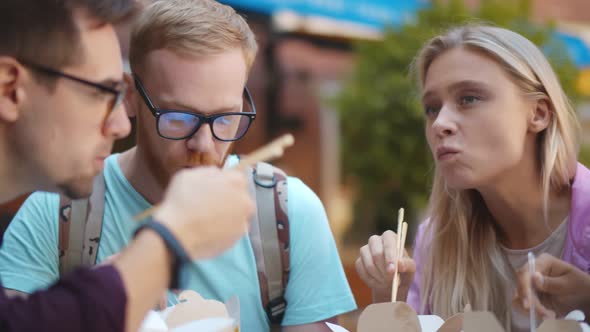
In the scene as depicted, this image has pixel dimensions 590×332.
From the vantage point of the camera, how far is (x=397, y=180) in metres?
9.29

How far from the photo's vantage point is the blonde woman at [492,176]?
2.13m

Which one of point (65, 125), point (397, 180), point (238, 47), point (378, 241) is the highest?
point (238, 47)

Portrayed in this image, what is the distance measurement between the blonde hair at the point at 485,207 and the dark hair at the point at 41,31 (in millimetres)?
1338

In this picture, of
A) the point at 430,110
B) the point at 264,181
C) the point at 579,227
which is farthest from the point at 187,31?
the point at 579,227

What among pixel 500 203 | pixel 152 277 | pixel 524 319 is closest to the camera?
pixel 152 277

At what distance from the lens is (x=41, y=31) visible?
1.37m

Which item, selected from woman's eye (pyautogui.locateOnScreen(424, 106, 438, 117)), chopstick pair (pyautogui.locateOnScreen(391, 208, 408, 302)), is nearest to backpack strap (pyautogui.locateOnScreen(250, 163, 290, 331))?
chopstick pair (pyautogui.locateOnScreen(391, 208, 408, 302))

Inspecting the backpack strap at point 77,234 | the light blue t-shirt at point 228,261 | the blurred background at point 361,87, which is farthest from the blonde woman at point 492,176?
the blurred background at point 361,87

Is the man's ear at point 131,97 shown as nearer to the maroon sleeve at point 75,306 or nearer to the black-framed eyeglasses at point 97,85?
the black-framed eyeglasses at point 97,85

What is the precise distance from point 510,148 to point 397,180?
282 inches

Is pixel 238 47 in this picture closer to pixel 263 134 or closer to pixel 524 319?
pixel 524 319

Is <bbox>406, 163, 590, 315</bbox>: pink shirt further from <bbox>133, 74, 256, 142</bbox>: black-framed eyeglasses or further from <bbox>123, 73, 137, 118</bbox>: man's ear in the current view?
<bbox>123, 73, 137, 118</bbox>: man's ear

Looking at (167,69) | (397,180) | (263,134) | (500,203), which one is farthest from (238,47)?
(263,134)

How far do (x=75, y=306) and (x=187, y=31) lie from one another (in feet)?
3.65
